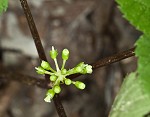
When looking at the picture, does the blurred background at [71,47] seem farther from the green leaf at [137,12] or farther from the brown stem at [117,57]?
the green leaf at [137,12]

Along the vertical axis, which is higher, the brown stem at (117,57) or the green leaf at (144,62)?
the brown stem at (117,57)

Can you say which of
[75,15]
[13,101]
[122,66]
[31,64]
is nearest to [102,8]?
[75,15]

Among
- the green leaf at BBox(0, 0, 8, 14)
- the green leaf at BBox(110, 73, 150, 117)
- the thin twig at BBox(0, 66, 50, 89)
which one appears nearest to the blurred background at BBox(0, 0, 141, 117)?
the thin twig at BBox(0, 66, 50, 89)

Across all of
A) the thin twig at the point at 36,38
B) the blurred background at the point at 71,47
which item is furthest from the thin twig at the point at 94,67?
the blurred background at the point at 71,47

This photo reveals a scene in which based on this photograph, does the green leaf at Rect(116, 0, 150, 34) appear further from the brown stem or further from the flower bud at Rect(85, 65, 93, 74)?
A: the flower bud at Rect(85, 65, 93, 74)

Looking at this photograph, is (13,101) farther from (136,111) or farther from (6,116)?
(136,111)

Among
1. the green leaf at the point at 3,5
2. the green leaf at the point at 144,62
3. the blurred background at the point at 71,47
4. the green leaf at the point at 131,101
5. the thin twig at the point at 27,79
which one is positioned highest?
the blurred background at the point at 71,47

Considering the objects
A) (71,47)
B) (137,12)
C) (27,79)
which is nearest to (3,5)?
(137,12)
